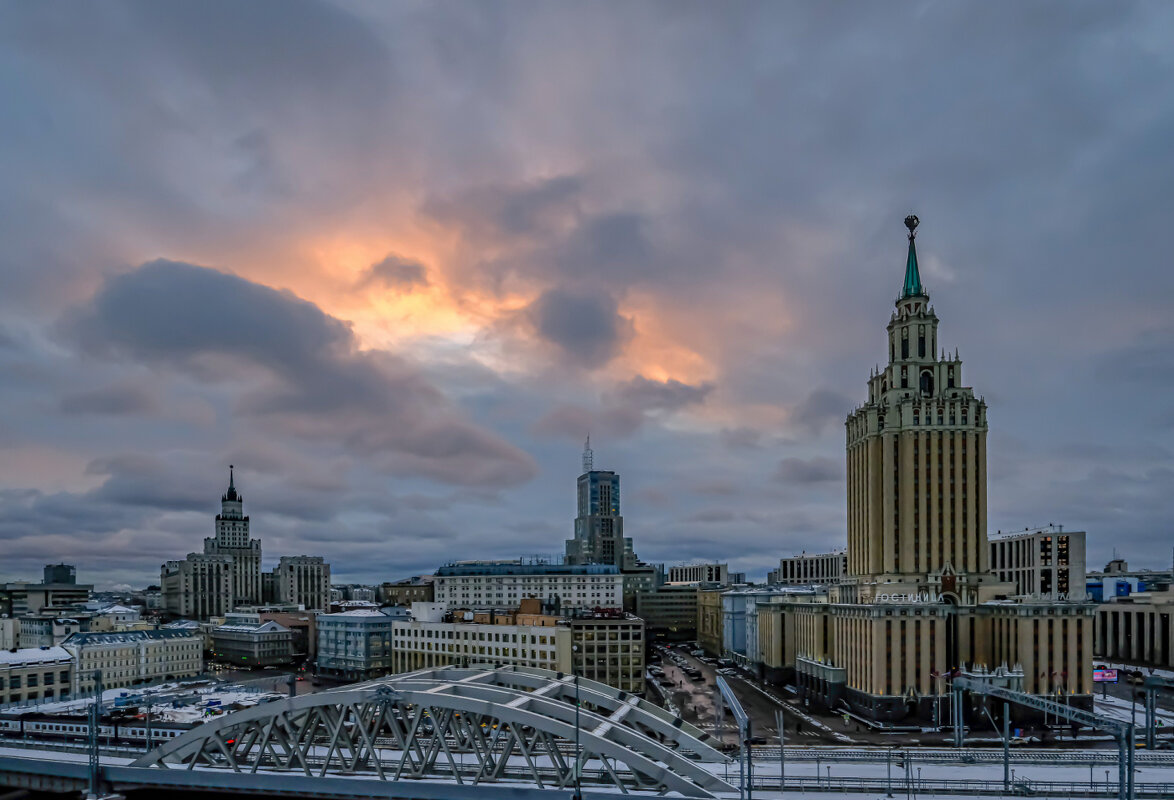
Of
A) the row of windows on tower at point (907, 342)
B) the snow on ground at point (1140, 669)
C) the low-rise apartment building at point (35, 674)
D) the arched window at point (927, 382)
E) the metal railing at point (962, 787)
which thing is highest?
the row of windows on tower at point (907, 342)

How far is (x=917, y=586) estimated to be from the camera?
115m

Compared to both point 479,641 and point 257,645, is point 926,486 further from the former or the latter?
point 257,645

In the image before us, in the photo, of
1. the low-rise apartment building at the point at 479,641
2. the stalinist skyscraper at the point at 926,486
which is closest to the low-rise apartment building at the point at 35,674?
the low-rise apartment building at the point at 479,641

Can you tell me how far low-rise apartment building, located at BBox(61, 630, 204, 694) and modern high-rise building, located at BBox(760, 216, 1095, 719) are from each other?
96.6 metres

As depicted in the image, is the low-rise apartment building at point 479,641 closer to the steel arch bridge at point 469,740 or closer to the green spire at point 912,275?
the steel arch bridge at point 469,740

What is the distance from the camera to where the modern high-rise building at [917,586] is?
329 feet

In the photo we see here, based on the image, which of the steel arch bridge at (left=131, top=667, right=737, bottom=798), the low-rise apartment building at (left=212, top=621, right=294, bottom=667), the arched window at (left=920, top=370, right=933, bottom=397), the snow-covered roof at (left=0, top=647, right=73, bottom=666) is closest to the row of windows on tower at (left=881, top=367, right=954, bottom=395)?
the arched window at (left=920, top=370, right=933, bottom=397)

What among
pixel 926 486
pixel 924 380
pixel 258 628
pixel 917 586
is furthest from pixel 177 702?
pixel 924 380

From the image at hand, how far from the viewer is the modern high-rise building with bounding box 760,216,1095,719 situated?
3952 inches

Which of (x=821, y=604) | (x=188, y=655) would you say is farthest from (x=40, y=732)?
(x=821, y=604)

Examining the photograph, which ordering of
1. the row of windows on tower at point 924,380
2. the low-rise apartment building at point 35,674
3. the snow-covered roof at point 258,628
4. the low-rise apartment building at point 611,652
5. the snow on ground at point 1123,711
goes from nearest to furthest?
1. the snow on ground at point 1123,711
2. the low-rise apartment building at point 35,674
3. the low-rise apartment building at point 611,652
4. the row of windows on tower at point 924,380
5. the snow-covered roof at point 258,628

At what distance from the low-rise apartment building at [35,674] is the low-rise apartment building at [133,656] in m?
1.79

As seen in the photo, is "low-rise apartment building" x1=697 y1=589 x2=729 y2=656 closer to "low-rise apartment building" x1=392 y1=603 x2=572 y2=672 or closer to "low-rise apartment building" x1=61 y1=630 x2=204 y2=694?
"low-rise apartment building" x1=392 y1=603 x2=572 y2=672

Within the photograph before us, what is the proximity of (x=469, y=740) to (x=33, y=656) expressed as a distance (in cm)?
8844
